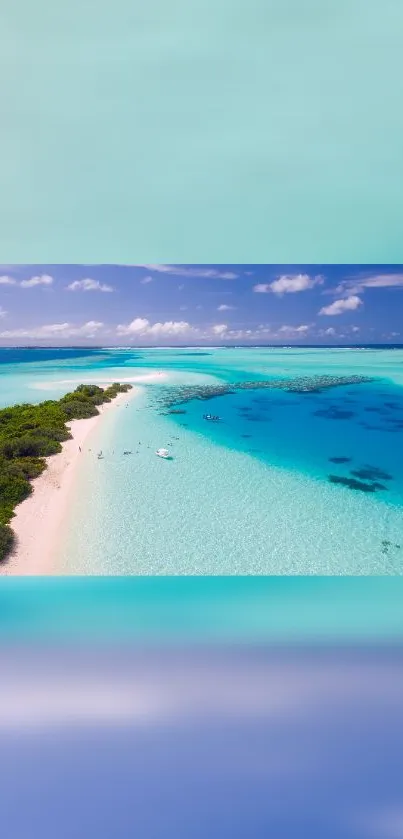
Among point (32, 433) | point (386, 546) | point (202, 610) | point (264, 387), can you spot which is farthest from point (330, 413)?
point (32, 433)

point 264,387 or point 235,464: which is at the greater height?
point 264,387

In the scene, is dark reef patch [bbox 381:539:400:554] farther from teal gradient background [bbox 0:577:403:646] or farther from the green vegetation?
the green vegetation

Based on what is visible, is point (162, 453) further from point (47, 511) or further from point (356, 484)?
point (356, 484)

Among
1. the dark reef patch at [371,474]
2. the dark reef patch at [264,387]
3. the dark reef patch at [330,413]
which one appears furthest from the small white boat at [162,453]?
the dark reef patch at [371,474]

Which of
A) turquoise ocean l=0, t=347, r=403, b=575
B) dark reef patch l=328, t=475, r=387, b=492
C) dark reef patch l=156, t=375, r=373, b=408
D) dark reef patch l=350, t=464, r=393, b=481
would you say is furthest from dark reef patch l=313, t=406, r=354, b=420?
dark reef patch l=328, t=475, r=387, b=492

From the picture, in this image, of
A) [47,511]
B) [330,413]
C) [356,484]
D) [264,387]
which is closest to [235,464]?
[264,387]
